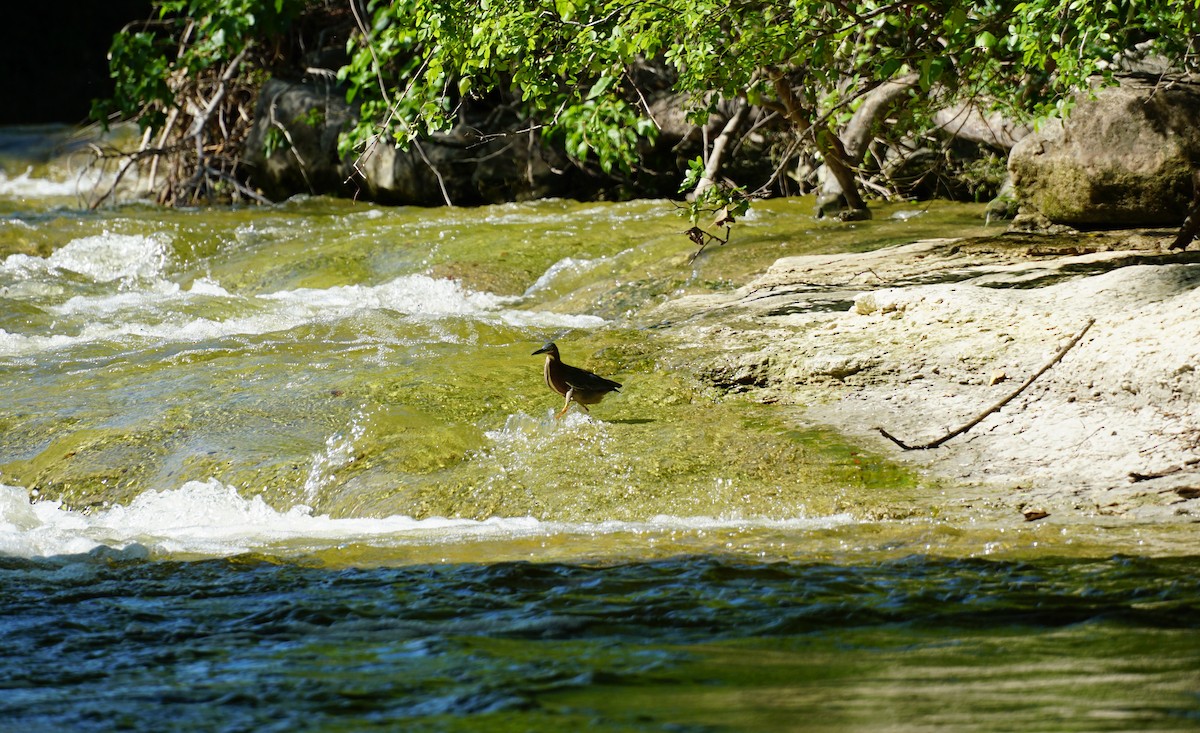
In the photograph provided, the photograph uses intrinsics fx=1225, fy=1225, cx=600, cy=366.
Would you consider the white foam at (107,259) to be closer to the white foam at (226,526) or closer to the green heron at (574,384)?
the white foam at (226,526)

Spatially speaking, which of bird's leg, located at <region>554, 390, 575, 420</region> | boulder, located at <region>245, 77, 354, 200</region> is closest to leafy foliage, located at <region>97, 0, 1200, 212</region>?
bird's leg, located at <region>554, 390, 575, 420</region>

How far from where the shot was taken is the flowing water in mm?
3150

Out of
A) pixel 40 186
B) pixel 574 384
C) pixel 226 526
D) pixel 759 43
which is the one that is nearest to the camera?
pixel 226 526

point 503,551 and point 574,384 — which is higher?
point 574,384

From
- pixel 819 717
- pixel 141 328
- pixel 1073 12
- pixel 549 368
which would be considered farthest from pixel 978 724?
pixel 141 328

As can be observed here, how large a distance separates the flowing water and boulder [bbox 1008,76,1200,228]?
1002 millimetres

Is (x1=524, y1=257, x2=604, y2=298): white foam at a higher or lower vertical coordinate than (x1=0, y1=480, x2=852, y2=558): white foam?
higher

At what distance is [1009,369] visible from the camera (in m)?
6.10

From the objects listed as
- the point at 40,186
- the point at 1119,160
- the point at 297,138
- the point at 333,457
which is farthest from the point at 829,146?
the point at 40,186

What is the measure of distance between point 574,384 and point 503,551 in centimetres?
162

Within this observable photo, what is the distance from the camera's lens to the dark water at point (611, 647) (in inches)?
117

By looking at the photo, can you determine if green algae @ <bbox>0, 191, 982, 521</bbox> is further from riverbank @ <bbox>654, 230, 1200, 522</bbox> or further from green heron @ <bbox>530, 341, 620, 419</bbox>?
riverbank @ <bbox>654, 230, 1200, 522</bbox>

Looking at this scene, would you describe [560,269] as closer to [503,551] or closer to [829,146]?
[829,146]

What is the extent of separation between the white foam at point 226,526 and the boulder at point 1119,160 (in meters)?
4.97
